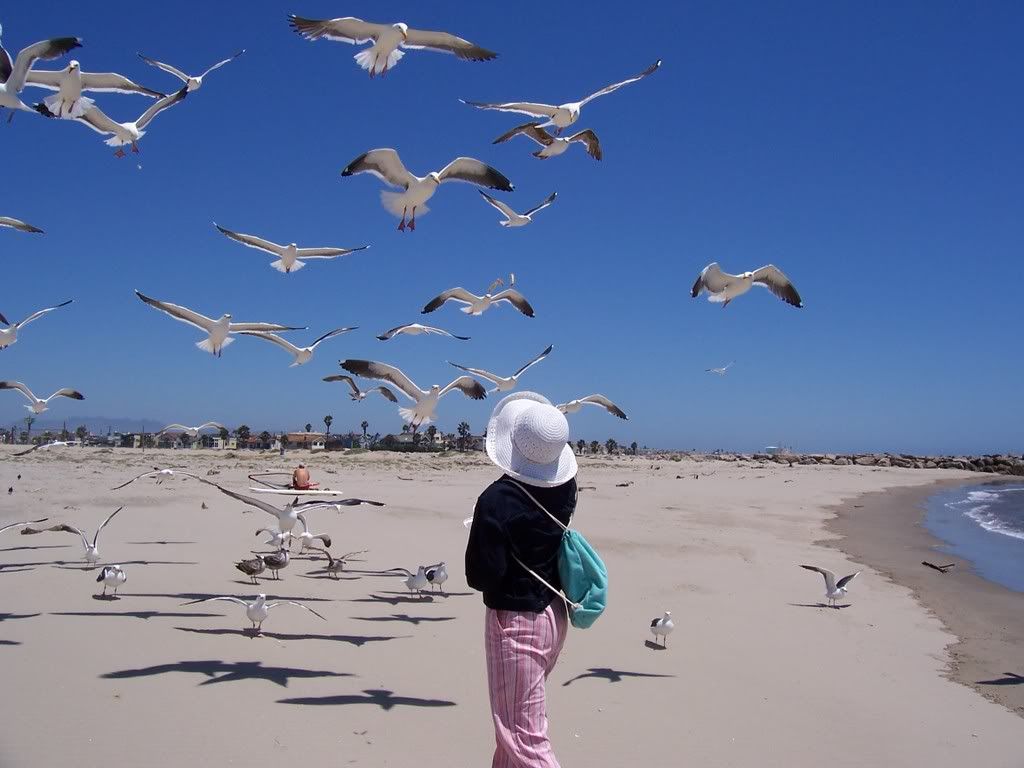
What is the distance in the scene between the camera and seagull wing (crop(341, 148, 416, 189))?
852 centimetres

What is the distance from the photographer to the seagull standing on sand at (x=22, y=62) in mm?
6801

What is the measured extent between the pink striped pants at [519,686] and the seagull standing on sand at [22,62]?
271 inches

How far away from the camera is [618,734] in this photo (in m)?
4.34

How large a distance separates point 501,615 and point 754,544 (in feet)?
36.1

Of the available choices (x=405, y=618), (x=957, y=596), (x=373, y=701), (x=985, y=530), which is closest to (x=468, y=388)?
(x=405, y=618)

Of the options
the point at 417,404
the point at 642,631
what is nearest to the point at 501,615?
A: the point at 642,631

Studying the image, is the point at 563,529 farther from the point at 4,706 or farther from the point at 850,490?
the point at 850,490

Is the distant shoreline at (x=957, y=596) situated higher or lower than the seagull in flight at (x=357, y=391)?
lower

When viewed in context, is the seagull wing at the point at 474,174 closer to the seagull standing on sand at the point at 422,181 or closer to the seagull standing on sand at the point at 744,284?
the seagull standing on sand at the point at 422,181

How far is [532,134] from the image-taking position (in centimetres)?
945

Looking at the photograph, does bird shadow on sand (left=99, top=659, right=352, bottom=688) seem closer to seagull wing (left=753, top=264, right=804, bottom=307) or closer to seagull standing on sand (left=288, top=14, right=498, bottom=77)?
seagull standing on sand (left=288, top=14, right=498, bottom=77)

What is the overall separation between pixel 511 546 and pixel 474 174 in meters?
7.34

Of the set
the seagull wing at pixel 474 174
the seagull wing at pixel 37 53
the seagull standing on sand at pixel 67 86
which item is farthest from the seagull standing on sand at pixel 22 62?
the seagull wing at pixel 474 174

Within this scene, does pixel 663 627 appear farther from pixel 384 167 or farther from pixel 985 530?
pixel 985 530
